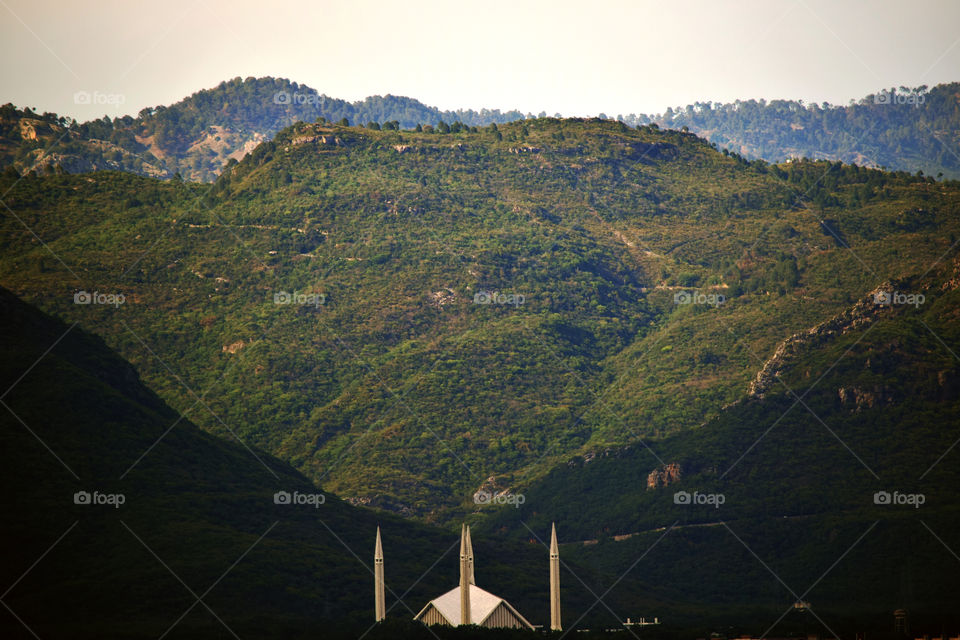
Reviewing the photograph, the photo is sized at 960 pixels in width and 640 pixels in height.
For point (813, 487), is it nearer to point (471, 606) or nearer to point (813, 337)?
point (813, 337)

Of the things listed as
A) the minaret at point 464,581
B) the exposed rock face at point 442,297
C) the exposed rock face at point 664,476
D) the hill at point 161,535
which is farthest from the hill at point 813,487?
the exposed rock face at point 442,297

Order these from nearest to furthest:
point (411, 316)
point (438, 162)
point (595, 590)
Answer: point (595, 590) < point (411, 316) < point (438, 162)

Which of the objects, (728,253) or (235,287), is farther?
(728,253)

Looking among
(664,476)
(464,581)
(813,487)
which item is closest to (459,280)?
(664,476)

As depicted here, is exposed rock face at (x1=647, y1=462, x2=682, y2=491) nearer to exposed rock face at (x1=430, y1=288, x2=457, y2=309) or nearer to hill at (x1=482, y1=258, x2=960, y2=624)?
hill at (x1=482, y1=258, x2=960, y2=624)

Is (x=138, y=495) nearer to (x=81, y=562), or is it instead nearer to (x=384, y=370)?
(x=81, y=562)

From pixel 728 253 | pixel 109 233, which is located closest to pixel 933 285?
pixel 728 253

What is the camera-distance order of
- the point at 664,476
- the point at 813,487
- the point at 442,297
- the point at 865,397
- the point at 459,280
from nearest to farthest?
the point at 813,487
the point at 664,476
the point at 865,397
the point at 442,297
the point at 459,280
